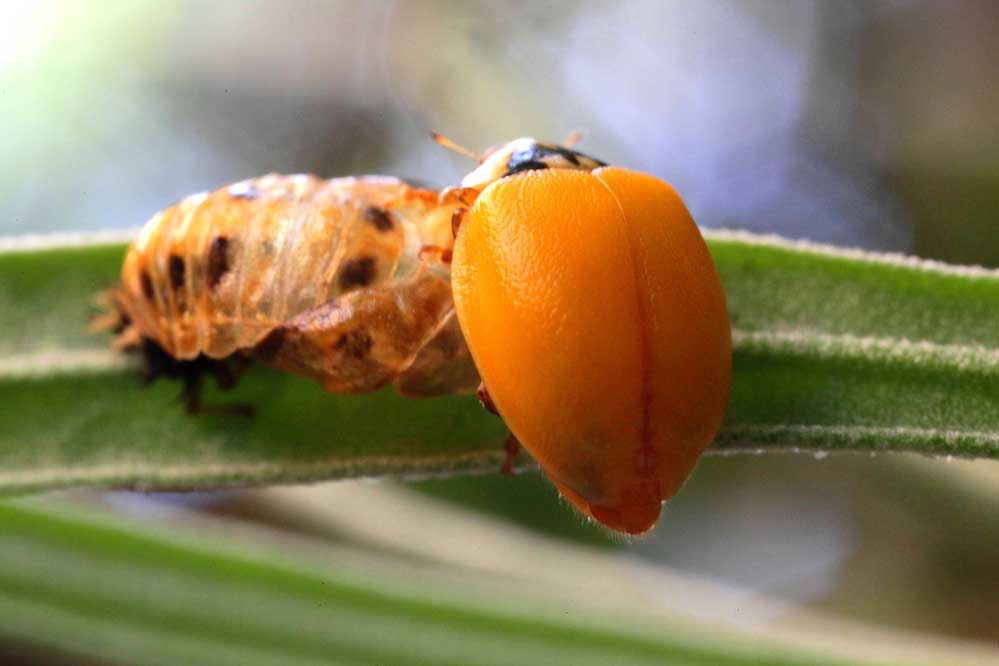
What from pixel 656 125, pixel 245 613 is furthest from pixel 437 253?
pixel 656 125

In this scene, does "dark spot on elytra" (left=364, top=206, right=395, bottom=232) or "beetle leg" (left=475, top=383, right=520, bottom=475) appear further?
"dark spot on elytra" (left=364, top=206, right=395, bottom=232)

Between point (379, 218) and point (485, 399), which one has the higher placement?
point (379, 218)

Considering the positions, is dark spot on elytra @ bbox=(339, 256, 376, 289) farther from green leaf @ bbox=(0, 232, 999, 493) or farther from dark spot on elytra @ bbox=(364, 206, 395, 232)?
green leaf @ bbox=(0, 232, 999, 493)

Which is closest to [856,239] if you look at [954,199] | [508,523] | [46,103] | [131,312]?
[954,199]

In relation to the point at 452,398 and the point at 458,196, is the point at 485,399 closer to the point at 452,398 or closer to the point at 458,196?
the point at 452,398

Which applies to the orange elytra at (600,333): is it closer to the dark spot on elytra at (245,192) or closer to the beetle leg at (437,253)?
the beetle leg at (437,253)

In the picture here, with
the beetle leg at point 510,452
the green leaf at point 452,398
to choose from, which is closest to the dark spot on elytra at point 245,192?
the green leaf at point 452,398

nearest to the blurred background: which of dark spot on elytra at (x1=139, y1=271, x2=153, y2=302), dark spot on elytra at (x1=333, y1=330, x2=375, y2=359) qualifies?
dark spot on elytra at (x1=139, y1=271, x2=153, y2=302)
